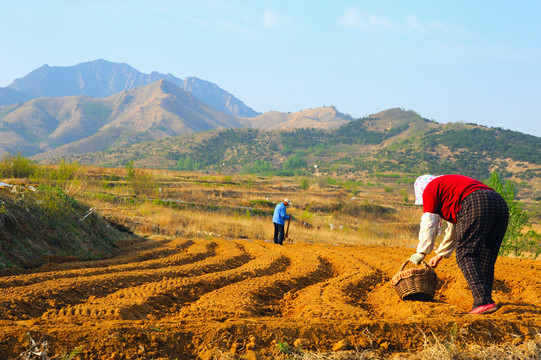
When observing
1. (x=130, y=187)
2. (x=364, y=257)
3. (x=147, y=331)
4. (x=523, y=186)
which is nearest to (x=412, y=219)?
(x=130, y=187)

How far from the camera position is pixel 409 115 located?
129m

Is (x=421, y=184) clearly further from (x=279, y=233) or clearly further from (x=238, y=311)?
(x=279, y=233)

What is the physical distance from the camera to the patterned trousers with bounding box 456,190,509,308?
16.2ft

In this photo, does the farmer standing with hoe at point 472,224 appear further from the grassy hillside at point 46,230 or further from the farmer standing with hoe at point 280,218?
the farmer standing with hoe at point 280,218

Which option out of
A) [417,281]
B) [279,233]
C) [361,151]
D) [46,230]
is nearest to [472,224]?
[417,281]

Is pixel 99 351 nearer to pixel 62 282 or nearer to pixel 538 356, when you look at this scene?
pixel 62 282

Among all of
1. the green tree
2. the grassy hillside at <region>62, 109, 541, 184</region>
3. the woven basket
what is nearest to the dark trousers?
the green tree

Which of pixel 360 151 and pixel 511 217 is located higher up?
pixel 360 151

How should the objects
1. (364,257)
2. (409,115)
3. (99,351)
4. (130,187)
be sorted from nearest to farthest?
(99,351), (364,257), (130,187), (409,115)

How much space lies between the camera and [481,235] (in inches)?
195

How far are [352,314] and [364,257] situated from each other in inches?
226

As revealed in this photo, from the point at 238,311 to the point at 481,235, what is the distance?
2.77 meters

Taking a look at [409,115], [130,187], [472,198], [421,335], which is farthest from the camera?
[409,115]

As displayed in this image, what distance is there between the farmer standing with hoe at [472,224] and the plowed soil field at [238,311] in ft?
1.35
